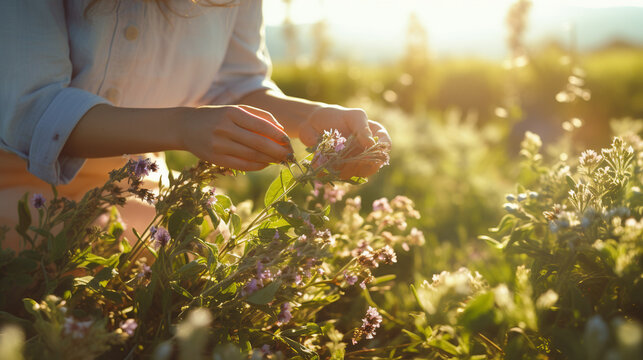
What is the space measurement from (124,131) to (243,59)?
973mm

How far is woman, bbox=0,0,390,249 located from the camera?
3.69 ft

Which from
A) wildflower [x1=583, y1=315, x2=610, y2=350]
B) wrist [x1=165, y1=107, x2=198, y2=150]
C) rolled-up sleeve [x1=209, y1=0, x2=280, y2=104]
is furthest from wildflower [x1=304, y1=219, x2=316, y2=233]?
rolled-up sleeve [x1=209, y1=0, x2=280, y2=104]

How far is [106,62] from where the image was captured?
158 centimetres

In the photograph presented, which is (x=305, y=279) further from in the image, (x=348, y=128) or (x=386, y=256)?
(x=348, y=128)

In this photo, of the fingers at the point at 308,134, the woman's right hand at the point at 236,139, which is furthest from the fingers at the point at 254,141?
the fingers at the point at 308,134

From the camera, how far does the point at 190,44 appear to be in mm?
1811

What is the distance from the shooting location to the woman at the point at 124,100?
1.12m

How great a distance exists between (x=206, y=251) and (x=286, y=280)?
29 cm

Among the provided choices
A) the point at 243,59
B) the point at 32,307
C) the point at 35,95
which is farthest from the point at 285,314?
the point at 243,59

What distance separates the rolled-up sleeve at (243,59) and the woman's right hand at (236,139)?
93 centimetres

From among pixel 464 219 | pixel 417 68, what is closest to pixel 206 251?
→ pixel 464 219

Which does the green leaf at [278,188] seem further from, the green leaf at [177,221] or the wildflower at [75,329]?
the wildflower at [75,329]

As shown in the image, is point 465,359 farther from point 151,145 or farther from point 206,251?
point 151,145

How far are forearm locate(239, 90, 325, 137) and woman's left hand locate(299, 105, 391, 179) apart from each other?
88 mm
